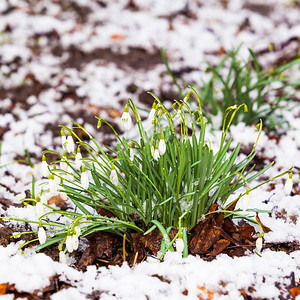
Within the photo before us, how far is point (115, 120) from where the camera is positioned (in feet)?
11.0

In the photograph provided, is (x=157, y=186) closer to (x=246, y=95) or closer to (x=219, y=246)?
(x=219, y=246)

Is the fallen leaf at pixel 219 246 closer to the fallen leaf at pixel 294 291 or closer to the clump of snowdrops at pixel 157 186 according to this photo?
the clump of snowdrops at pixel 157 186

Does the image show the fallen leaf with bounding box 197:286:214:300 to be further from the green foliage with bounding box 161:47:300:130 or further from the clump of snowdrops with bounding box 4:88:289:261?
the green foliage with bounding box 161:47:300:130

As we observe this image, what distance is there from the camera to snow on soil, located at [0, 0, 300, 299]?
1.65 metres

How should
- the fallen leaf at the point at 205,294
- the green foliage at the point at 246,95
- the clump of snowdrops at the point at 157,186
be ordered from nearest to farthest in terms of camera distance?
the fallen leaf at the point at 205,294 < the clump of snowdrops at the point at 157,186 < the green foliage at the point at 246,95

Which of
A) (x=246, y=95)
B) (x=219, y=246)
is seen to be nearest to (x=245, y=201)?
(x=219, y=246)

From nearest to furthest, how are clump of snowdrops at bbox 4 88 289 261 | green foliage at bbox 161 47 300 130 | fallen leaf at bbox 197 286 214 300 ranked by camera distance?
fallen leaf at bbox 197 286 214 300 → clump of snowdrops at bbox 4 88 289 261 → green foliage at bbox 161 47 300 130

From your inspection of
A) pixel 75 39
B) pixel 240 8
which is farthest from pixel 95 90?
pixel 240 8

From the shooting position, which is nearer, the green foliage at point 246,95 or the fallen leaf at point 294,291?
the fallen leaf at point 294,291

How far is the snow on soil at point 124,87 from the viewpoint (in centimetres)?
165

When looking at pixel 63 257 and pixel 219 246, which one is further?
pixel 219 246

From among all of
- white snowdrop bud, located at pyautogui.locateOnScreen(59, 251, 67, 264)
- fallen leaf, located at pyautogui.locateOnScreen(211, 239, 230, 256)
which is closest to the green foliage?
fallen leaf, located at pyautogui.locateOnScreen(211, 239, 230, 256)

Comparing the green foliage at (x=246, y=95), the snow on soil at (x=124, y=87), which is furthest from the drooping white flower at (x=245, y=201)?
the green foliage at (x=246, y=95)

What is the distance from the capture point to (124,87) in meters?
3.72
